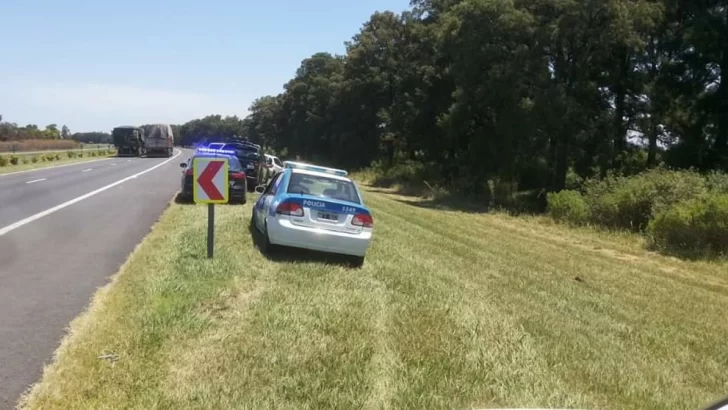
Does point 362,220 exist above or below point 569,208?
above

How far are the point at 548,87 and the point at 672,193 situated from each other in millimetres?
11207

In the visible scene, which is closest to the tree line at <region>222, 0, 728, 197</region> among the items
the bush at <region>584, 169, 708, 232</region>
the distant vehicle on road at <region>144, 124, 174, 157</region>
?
the bush at <region>584, 169, 708, 232</region>

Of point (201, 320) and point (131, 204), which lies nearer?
point (201, 320)

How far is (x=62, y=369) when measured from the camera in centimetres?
595

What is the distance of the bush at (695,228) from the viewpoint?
20.4m

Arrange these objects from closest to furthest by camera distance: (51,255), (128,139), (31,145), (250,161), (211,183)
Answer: (211,183) < (51,255) < (250,161) < (128,139) < (31,145)

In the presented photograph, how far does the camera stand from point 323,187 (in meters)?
12.5

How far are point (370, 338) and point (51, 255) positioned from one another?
6582 mm

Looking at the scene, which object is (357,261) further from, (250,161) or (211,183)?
(250,161)

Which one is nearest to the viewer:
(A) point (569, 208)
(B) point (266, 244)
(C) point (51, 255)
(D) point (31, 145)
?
(C) point (51, 255)

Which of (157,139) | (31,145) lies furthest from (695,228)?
(31,145)

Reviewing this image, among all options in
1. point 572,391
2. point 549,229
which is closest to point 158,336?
point 572,391

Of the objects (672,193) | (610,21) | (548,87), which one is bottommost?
(672,193)

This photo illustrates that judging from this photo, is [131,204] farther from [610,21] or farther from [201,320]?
[610,21]
